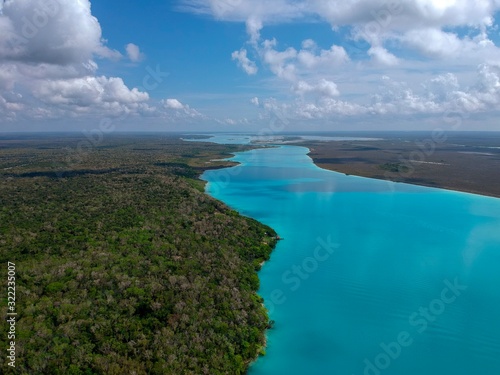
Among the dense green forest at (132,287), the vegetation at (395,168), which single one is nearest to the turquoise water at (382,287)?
the dense green forest at (132,287)

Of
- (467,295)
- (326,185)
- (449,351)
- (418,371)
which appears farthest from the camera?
(326,185)

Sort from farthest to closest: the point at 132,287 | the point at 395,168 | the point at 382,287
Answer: the point at 395,168, the point at 382,287, the point at 132,287

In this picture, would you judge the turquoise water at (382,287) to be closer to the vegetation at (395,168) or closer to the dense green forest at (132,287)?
the dense green forest at (132,287)

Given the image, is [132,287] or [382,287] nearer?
[132,287]

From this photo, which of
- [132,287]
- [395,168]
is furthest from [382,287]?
[395,168]

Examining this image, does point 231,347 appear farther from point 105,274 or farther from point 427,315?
point 427,315

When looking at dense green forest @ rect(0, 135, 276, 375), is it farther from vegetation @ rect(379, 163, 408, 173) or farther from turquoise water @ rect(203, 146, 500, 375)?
vegetation @ rect(379, 163, 408, 173)

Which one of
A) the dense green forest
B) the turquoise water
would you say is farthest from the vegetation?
the dense green forest

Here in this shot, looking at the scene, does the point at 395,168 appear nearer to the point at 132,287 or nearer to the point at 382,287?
the point at 382,287

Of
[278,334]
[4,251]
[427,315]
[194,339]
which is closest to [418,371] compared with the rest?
[427,315]
